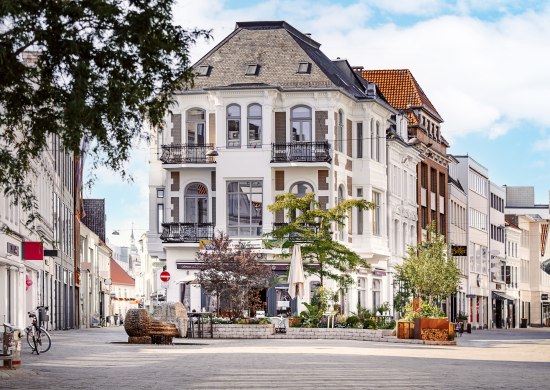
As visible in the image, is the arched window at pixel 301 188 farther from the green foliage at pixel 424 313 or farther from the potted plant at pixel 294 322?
the green foliage at pixel 424 313

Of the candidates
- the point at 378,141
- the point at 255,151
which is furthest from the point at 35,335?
the point at 378,141

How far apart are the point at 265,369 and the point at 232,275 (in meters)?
29.9

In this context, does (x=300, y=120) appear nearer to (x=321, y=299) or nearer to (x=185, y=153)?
(x=185, y=153)

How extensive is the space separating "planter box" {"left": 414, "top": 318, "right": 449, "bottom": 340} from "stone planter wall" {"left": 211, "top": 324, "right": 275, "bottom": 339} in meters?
6.26

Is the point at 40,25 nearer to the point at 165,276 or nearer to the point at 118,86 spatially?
the point at 118,86

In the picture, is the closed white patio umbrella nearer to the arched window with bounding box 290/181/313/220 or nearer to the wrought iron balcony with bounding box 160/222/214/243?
the arched window with bounding box 290/181/313/220

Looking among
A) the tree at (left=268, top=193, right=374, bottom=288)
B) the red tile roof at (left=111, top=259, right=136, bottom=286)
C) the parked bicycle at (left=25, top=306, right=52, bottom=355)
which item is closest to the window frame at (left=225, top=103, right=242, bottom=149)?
the tree at (left=268, top=193, right=374, bottom=288)

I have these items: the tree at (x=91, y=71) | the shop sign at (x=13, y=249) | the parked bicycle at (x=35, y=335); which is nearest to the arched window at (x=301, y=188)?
the shop sign at (x=13, y=249)

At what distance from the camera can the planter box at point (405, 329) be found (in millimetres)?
48594

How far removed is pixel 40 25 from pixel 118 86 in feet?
4.07

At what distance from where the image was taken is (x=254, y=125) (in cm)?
6838

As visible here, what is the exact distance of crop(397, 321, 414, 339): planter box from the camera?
1913 inches

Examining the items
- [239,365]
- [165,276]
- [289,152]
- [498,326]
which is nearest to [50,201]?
[165,276]

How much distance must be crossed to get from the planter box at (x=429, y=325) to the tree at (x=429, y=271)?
27412mm
